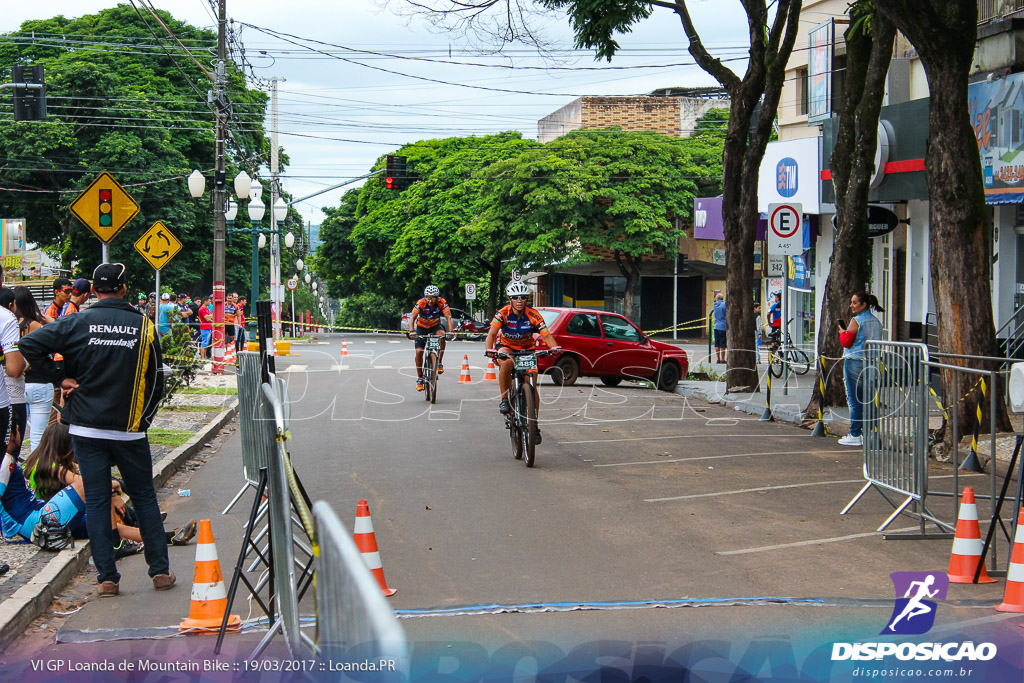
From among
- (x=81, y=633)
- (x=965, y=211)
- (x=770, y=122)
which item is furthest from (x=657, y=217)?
(x=81, y=633)

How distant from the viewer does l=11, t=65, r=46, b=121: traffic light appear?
19453mm

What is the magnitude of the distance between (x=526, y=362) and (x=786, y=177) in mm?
15050

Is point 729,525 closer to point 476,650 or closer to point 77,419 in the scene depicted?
point 476,650

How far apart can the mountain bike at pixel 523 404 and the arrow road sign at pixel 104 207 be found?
575 cm

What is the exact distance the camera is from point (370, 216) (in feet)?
222

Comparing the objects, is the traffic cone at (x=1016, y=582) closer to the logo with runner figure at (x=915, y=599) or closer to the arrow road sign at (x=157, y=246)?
the logo with runner figure at (x=915, y=599)

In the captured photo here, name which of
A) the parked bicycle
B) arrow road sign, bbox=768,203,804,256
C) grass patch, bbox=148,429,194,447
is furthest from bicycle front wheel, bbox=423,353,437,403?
the parked bicycle

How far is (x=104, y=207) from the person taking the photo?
14.3 meters

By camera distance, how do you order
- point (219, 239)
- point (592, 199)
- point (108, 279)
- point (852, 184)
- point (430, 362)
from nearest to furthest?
point (108, 279) < point (852, 184) < point (430, 362) < point (219, 239) < point (592, 199)

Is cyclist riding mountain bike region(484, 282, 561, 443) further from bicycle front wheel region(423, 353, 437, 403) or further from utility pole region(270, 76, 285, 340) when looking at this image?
utility pole region(270, 76, 285, 340)

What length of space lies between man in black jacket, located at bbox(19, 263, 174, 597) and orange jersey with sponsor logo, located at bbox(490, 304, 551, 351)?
5.93 m

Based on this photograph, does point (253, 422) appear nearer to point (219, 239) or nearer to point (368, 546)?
point (368, 546)

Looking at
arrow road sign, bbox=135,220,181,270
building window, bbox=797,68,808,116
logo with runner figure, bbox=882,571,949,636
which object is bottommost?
logo with runner figure, bbox=882,571,949,636

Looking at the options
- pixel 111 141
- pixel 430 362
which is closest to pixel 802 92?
pixel 430 362
